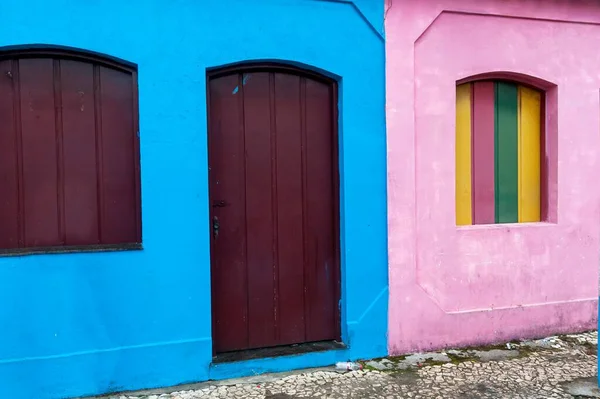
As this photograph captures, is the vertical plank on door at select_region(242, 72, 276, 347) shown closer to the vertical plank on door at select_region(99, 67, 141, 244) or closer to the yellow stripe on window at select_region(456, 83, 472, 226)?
the vertical plank on door at select_region(99, 67, 141, 244)

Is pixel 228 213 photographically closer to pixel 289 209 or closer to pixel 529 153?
pixel 289 209

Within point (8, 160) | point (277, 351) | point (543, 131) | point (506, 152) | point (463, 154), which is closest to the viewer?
point (8, 160)

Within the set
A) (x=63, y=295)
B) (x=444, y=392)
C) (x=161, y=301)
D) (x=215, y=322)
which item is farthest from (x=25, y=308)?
(x=444, y=392)

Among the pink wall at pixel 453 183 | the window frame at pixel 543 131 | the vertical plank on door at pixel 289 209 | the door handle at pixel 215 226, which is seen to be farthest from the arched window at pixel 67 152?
the window frame at pixel 543 131

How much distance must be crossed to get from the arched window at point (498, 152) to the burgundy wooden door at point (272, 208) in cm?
144

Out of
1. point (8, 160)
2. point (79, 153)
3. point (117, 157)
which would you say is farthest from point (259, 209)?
point (8, 160)

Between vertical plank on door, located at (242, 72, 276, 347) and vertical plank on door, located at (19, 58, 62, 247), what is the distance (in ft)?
5.01

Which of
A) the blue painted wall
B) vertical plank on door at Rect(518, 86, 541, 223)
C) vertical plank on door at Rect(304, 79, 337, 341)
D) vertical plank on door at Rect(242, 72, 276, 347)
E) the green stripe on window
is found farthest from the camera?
vertical plank on door at Rect(518, 86, 541, 223)

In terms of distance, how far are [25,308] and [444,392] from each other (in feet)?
10.7

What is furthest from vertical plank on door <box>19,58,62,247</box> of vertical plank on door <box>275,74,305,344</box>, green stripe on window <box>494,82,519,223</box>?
green stripe on window <box>494,82,519,223</box>

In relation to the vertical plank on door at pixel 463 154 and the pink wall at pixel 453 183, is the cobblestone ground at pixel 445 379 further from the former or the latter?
the vertical plank on door at pixel 463 154

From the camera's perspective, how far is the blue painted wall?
3.70 metres

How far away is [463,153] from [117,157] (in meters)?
3.26

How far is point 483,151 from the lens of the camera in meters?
5.02
